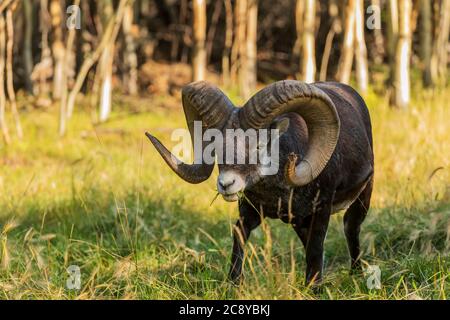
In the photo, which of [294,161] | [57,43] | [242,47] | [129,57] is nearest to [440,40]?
[242,47]

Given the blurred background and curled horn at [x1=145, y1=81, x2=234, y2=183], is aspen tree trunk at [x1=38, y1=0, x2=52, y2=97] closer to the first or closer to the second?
the blurred background

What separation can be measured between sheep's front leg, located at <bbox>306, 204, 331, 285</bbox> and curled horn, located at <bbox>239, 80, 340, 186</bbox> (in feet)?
1.52

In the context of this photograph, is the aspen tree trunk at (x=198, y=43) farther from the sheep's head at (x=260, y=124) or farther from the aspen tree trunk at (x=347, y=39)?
the sheep's head at (x=260, y=124)

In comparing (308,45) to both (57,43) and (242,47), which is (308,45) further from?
(57,43)

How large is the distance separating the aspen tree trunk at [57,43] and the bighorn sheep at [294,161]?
999 cm

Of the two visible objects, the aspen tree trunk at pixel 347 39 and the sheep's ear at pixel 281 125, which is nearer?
the sheep's ear at pixel 281 125

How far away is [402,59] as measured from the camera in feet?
48.1

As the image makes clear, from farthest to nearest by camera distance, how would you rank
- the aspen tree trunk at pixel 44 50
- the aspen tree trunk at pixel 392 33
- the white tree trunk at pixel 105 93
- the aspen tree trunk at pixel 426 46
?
the aspen tree trunk at pixel 44 50 < the aspen tree trunk at pixel 426 46 < the white tree trunk at pixel 105 93 < the aspen tree trunk at pixel 392 33

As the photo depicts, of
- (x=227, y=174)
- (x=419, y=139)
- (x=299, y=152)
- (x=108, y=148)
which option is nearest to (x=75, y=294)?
(x=227, y=174)

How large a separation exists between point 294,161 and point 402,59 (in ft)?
30.0

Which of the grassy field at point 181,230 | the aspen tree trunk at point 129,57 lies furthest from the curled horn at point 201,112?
the aspen tree trunk at point 129,57

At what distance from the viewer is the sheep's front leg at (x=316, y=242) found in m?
6.65
